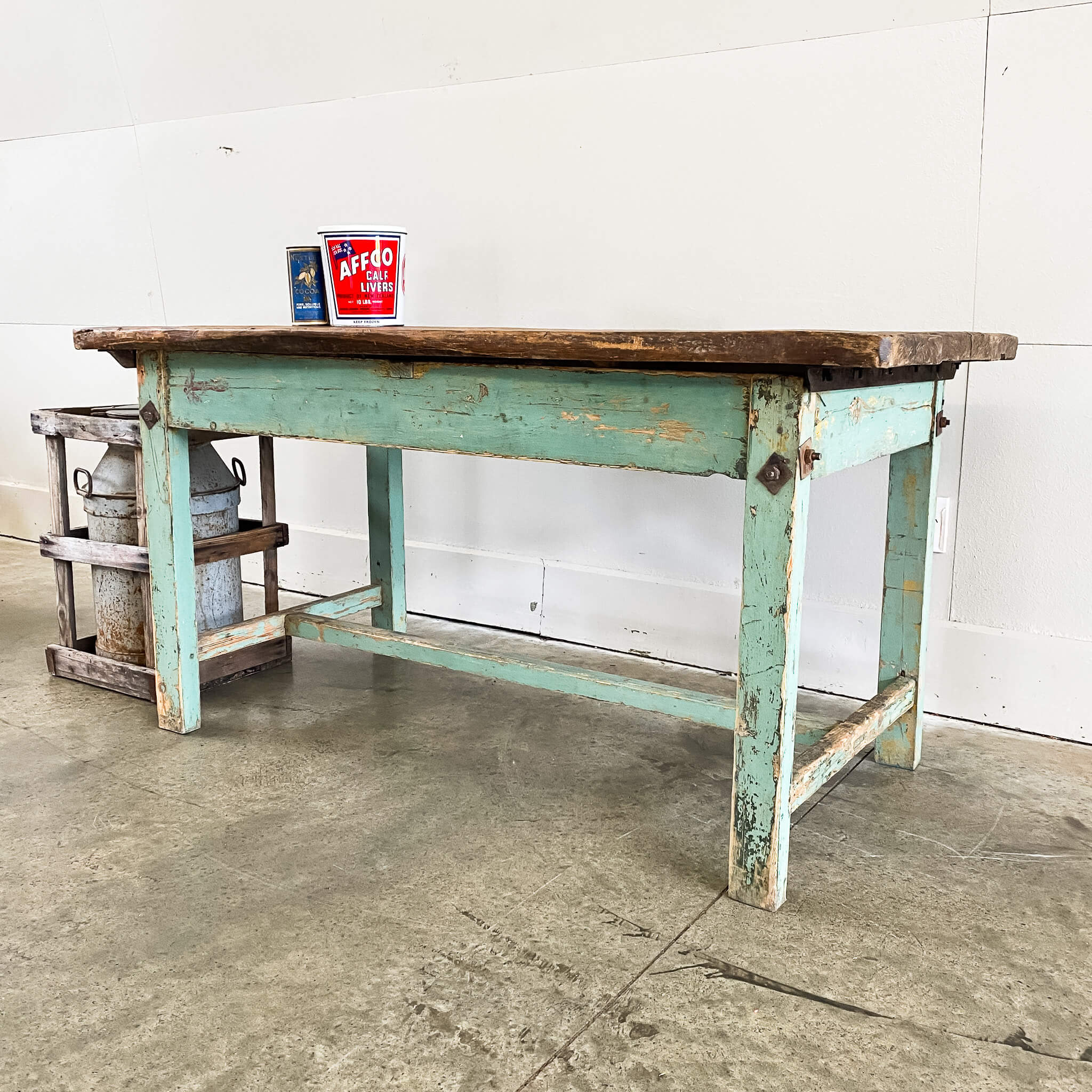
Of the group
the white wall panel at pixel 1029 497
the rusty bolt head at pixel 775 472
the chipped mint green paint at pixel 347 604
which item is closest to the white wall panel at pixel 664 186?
the white wall panel at pixel 1029 497

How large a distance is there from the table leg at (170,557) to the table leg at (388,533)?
22.5 inches

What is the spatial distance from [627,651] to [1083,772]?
1.14m

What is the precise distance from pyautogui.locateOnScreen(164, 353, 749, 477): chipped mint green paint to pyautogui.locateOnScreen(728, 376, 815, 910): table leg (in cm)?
5

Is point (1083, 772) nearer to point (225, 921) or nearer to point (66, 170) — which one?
point (225, 921)

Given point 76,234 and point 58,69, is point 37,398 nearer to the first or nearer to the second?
point 76,234

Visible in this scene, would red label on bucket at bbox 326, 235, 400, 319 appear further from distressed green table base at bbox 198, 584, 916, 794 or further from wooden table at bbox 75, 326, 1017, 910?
distressed green table base at bbox 198, 584, 916, 794

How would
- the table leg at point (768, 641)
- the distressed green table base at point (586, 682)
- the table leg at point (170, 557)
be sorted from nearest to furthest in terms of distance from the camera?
the table leg at point (768, 641) → the distressed green table base at point (586, 682) → the table leg at point (170, 557)

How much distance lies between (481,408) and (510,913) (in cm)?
79

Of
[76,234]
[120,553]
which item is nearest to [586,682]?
[120,553]

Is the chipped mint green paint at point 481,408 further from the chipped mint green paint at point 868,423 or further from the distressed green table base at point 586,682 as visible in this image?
the distressed green table base at point 586,682

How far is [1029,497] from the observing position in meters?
2.25

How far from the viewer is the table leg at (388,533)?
2.72 meters

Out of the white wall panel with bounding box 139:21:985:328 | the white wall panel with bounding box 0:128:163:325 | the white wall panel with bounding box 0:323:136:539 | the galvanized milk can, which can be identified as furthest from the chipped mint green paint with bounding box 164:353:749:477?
the white wall panel with bounding box 0:323:136:539

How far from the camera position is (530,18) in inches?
104
